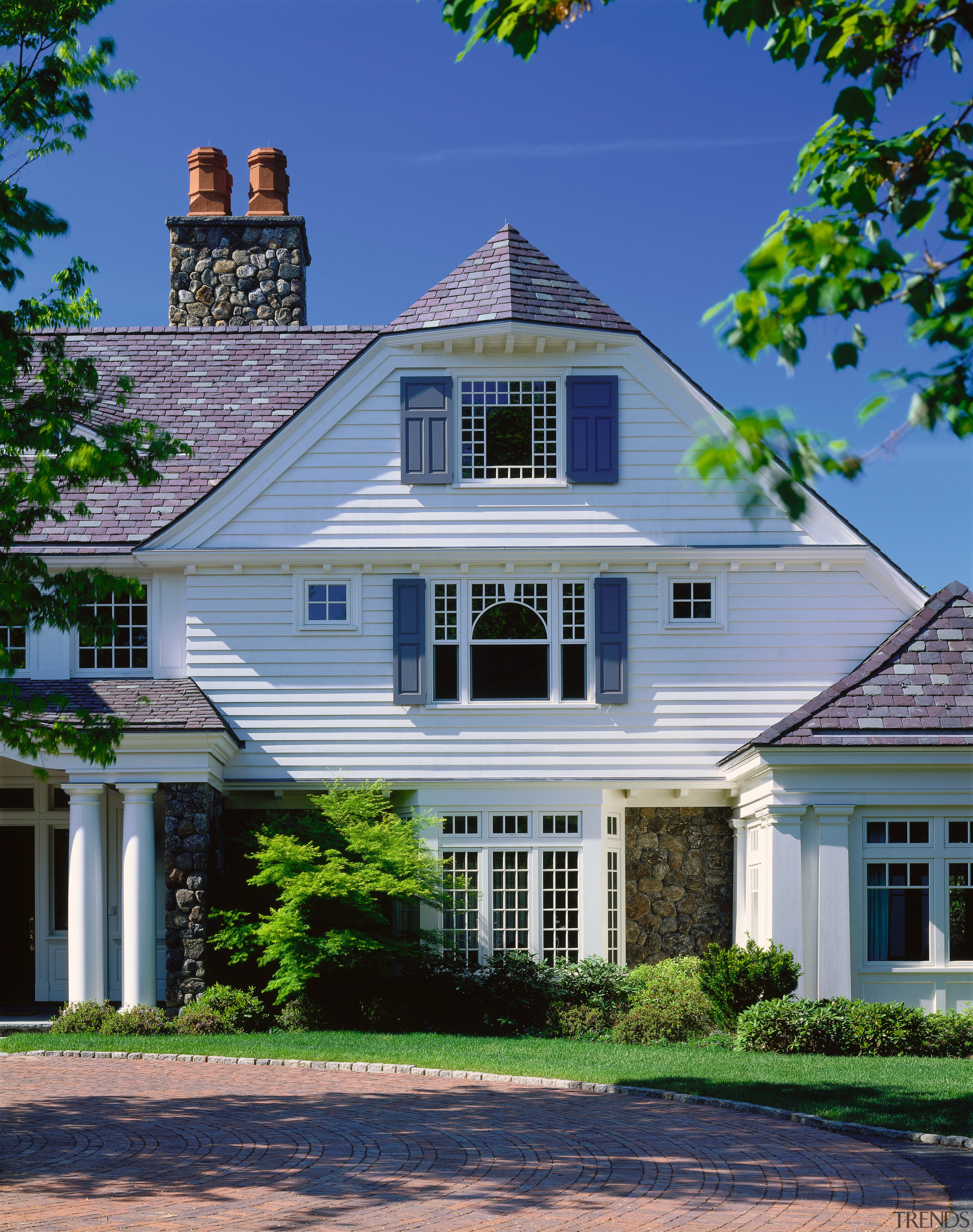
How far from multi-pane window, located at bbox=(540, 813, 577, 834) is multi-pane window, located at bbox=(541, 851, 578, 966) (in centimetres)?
28

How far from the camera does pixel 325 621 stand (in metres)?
18.1

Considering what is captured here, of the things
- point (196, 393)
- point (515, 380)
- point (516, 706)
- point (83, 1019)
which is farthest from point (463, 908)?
point (196, 393)

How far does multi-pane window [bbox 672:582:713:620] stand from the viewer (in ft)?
59.7

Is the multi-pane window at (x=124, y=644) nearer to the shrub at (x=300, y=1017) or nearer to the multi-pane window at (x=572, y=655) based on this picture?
the shrub at (x=300, y=1017)

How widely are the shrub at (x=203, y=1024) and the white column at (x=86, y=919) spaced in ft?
4.44

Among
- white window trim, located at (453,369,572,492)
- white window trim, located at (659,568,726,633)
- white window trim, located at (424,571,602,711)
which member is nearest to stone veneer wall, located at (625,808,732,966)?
white window trim, located at (424,571,602,711)

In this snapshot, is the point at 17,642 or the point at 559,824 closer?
the point at 559,824

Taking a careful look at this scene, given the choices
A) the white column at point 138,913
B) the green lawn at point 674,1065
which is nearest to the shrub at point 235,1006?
the green lawn at point 674,1065

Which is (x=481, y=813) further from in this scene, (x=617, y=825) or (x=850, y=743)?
(x=850, y=743)

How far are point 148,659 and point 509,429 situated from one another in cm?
604

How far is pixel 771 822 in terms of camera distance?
16.0 m

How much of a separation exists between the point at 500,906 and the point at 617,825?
79.7 inches

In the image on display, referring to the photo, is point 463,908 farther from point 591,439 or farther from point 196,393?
point 196,393

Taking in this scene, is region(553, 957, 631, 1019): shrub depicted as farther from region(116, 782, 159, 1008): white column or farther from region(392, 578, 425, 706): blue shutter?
region(116, 782, 159, 1008): white column
